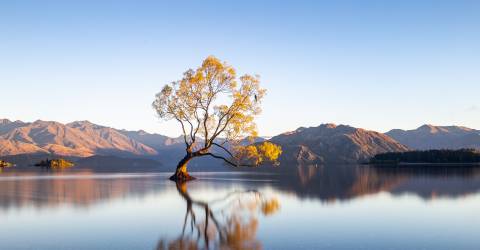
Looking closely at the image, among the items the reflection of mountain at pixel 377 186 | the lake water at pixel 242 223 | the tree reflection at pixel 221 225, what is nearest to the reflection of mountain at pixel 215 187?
the reflection of mountain at pixel 377 186

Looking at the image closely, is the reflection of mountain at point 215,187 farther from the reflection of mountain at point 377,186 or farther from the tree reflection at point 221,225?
the tree reflection at point 221,225

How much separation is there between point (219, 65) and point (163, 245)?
5185 cm

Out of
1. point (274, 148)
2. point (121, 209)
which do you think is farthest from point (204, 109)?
point (121, 209)

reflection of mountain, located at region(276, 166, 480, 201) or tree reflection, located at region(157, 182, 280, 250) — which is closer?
tree reflection, located at region(157, 182, 280, 250)

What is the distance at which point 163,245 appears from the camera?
64.4 ft

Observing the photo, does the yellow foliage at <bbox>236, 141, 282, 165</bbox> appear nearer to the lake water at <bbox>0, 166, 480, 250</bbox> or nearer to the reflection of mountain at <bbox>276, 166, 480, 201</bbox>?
the reflection of mountain at <bbox>276, 166, 480, 201</bbox>

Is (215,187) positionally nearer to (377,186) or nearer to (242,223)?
(377,186)

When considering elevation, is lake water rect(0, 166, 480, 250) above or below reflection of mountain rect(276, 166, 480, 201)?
above

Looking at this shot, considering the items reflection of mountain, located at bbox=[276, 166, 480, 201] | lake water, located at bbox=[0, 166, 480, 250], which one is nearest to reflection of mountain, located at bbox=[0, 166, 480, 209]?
reflection of mountain, located at bbox=[276, 166, 480, 201]

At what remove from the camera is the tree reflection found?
19734 mm

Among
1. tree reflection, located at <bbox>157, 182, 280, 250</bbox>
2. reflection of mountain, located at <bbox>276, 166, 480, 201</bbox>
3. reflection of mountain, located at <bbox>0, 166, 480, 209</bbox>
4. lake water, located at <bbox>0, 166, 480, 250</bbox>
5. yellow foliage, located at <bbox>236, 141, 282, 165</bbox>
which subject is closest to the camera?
tree reflection, located at <bbox>157, 182, 280, 250</bbox>

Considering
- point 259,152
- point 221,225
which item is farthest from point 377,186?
point 221,225

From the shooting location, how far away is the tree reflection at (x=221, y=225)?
1973 cm

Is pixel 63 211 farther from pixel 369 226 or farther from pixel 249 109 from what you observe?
pixel 249 109
